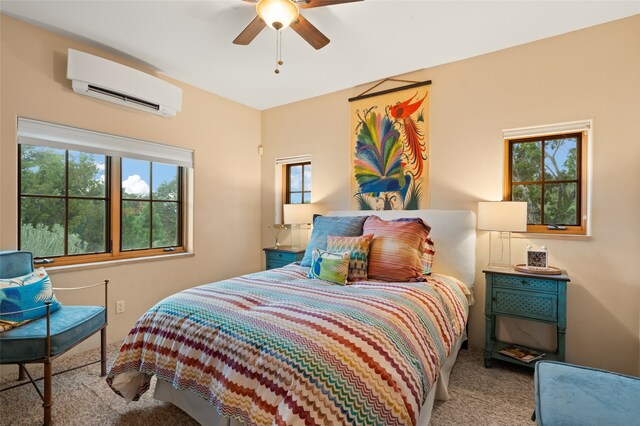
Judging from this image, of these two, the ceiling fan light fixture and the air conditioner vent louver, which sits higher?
the ceiling fan light fixture

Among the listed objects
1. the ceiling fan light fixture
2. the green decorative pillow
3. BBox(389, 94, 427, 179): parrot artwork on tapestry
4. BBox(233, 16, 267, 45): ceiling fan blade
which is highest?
BBox(233, 16, 267, 45): ceiling fan blade

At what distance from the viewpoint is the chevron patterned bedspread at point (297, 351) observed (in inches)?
46.0

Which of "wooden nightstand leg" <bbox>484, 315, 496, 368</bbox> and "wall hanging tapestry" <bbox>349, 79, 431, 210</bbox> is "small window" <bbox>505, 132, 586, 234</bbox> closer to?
"wall hanging tapestry" <bbox>349, 79, 431, 210</bbox>

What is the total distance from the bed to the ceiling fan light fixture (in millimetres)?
1633

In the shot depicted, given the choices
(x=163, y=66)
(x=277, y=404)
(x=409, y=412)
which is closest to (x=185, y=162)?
(x=163, y=66)

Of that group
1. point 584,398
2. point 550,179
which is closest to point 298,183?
point 550,179

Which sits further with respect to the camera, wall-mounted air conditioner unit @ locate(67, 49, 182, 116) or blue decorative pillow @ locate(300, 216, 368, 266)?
blue decorative pillow @ locate(300, 216, 368, 266)

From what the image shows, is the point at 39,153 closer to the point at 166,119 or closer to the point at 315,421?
the point at 166,119

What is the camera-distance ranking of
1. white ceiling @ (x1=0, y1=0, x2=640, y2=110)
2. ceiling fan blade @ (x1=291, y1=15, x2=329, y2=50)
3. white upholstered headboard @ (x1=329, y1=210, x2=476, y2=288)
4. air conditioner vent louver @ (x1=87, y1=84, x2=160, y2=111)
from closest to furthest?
ceiling fan blade @ (x1=291, y1=15, x2=329, y2=50) → white ceiling @ (x1=0, y1=0, x2=640, y2=110) → air conditioner vent louver @ (x1=87, y1=84, x2=160, y2=111) → white upholstered headboard @ (x1=329, y1=210, x2=476, y2=288)

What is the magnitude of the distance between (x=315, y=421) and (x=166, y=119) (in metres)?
3.17

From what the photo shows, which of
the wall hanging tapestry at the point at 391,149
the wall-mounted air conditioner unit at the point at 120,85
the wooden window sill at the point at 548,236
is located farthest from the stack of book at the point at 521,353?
the wall-mounted air conditioner unit at the point at 120,85

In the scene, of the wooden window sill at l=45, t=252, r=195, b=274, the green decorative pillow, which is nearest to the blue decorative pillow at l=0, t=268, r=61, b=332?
the wooden window sill at l=45, t=252, r=195, b=274

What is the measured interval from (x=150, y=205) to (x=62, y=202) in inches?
28.9

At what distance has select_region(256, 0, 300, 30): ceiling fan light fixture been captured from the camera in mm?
1794
